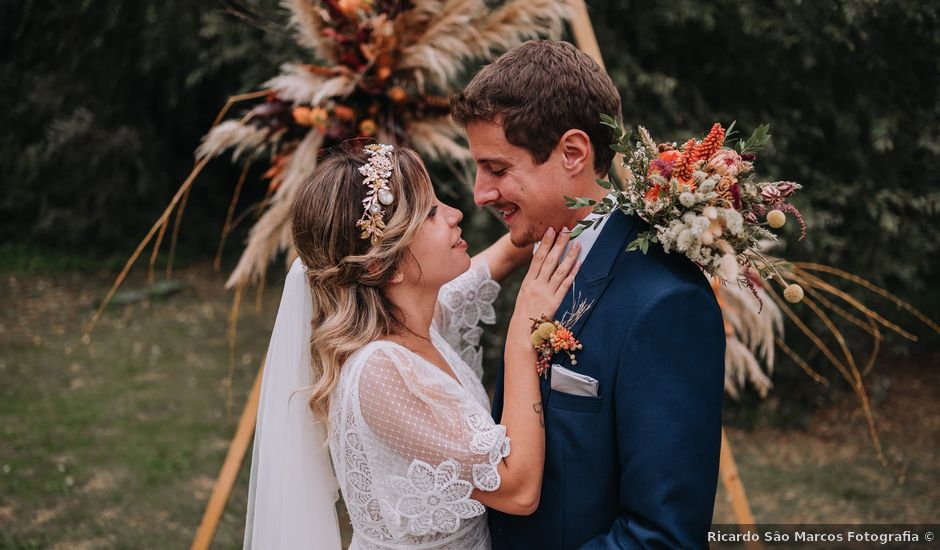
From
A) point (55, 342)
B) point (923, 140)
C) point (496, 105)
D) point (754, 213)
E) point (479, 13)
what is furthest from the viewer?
point (55, 342)

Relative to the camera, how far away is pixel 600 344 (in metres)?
1.98

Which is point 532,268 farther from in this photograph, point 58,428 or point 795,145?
point 58,428

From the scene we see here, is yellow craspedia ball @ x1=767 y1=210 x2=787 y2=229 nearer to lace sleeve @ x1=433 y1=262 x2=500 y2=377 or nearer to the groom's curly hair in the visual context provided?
the groom's curly hair

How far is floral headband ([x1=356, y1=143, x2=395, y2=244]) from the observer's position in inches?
89.9

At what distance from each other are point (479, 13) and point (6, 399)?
235 inches

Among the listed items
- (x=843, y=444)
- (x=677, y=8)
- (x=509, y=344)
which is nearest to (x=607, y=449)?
(x=509, y=344)

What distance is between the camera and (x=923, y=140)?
5.20 metres

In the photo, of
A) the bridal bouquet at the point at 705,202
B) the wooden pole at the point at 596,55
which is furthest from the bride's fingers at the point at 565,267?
the wooden pole at the point at 596,55

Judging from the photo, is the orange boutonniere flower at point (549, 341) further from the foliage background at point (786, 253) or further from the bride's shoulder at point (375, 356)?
the foliage background at point (786, 253)

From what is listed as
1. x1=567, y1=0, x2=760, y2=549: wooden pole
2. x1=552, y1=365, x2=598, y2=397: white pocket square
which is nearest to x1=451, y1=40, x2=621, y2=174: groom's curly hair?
x1=552, y1=365, x2=598, y2=397: white pocket square

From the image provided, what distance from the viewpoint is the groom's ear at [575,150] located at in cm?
216

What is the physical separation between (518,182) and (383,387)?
71cm

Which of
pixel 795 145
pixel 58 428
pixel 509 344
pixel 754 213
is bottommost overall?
pixel 58 428

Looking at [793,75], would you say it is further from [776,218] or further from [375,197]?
[375,197]
